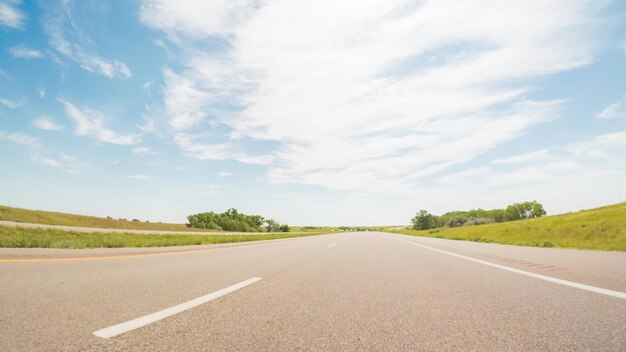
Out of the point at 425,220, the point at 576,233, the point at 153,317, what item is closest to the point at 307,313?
the point at 153,317

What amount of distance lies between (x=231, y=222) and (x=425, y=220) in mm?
92271

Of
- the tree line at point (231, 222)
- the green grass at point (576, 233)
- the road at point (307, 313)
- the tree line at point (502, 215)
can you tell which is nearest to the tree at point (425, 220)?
the tree line at point (502, 215)

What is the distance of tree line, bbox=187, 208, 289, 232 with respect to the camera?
328ft

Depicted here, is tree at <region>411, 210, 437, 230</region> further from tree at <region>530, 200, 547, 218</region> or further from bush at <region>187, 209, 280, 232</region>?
bush at <region>187, 209, 280, 232</region>

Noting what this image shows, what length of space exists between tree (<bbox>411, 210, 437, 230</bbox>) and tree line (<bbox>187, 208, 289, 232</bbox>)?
6764 cm

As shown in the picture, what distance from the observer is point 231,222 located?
105 metres

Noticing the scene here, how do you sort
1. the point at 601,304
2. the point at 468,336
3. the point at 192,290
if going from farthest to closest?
the point at 192,290, the point at 601,304, the point at 468,336

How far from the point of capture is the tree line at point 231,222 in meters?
99.8

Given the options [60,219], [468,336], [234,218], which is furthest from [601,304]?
[234,218]

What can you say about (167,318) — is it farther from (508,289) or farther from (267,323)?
(508,289)

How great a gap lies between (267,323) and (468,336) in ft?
5.85

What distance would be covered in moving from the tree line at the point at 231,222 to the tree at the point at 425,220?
6764cm

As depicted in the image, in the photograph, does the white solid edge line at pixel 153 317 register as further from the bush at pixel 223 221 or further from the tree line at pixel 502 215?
the tree line at pixel 502 215

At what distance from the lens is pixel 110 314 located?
337 centimetres
